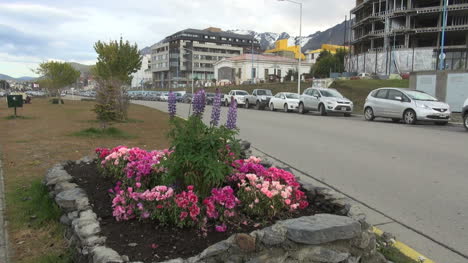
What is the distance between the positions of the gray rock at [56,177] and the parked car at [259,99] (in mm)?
27611

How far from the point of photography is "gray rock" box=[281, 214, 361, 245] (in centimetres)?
317

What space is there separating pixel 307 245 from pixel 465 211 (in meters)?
3.13

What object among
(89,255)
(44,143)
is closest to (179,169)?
(89,255)

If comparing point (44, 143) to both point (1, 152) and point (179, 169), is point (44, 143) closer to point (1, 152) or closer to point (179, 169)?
point (1, 152)

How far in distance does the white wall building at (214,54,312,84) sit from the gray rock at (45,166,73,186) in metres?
89.6

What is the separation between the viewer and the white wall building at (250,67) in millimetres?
99000

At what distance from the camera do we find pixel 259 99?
33.2 metres

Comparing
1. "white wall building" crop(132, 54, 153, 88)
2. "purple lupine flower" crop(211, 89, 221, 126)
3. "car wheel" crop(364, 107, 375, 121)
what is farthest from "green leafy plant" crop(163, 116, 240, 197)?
"white wall building" crop(132, 54, 153, 88)

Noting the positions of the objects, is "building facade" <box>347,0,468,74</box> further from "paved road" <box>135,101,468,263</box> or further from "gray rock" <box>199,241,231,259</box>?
"gray rock" <box>199,241,231,259</box>

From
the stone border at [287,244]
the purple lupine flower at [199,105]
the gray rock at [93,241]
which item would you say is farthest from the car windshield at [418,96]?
the gray rock at [93,241]

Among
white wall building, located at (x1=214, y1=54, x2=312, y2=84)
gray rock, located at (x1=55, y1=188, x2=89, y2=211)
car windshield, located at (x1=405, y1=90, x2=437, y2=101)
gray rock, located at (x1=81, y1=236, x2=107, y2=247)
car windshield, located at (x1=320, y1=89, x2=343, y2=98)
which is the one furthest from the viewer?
white wall building, located at (x1=214, y1=54, x2=312, y2=84)

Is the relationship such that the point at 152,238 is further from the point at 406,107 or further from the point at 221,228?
the point at 406,107

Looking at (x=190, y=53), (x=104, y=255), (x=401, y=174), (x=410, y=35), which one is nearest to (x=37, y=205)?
(x=104, y=255)

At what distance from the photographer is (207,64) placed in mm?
132625
